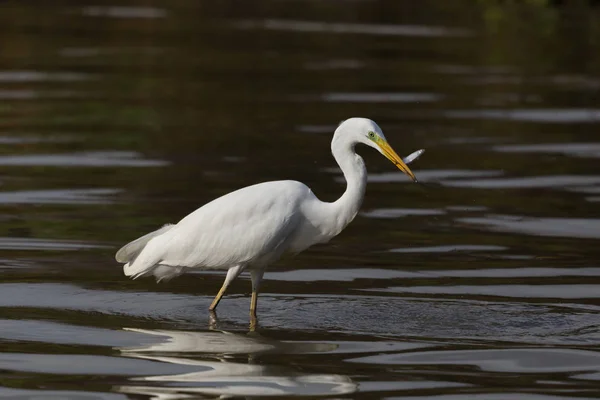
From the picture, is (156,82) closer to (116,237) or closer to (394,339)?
(116,237)

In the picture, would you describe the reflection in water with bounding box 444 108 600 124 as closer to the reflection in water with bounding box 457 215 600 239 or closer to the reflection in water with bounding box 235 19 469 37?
the reflection in water with bounding box 457 215 600 239

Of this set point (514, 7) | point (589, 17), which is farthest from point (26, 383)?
point (514, 7)

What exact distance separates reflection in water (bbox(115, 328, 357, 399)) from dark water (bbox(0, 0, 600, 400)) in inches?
1.0

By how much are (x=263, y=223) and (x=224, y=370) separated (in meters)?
1.61

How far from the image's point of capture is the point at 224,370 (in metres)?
9.18

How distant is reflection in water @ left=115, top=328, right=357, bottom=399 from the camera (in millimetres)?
8703

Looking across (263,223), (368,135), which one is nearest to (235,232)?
(263,223)

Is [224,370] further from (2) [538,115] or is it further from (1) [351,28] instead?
(1) [351,28]

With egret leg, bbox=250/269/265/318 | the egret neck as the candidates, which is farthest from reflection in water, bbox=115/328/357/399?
the egret neck

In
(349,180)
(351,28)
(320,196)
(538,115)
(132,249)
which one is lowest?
(132,249)

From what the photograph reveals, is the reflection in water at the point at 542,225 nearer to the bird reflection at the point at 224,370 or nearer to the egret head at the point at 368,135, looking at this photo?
the egret head at the point at 368,135

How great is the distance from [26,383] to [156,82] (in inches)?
639

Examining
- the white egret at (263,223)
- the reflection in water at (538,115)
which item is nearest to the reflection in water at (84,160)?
the reflection in water at (538,115)

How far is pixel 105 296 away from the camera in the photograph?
11.3m
